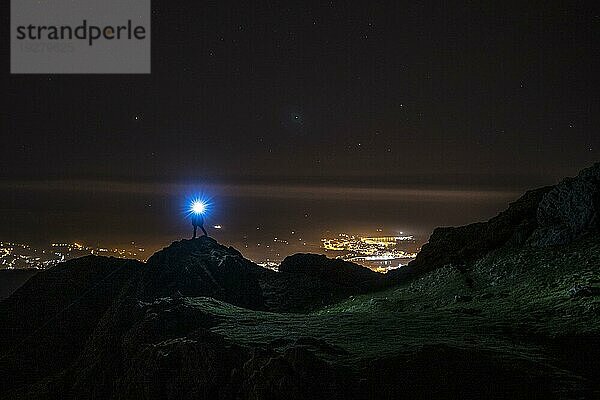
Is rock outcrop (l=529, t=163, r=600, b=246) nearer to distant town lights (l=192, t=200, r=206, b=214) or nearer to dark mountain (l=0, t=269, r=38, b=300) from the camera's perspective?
distant town lights (l=192, t=200, r=206, b=214)

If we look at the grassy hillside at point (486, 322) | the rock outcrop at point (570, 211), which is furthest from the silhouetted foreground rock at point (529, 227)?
the grassy hillside at point (486, 322)

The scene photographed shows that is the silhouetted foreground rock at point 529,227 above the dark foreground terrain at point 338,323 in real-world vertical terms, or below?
above

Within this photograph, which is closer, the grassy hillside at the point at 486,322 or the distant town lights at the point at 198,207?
the grassy hillside at the point at 486,322

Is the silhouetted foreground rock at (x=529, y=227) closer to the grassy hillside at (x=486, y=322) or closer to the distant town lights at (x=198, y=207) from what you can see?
the grassy hillside at (x=486, y=322)

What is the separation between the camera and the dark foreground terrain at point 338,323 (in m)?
20.0

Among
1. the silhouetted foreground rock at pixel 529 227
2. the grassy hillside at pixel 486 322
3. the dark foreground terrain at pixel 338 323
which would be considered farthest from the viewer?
the silhouetted foreground rock at pixel 529 227

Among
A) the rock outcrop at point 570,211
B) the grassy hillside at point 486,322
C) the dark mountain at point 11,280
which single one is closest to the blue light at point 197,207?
the grassy hillside at point 486,322

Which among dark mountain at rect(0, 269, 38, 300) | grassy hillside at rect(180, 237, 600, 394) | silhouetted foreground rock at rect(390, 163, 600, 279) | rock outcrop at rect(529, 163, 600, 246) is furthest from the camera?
dark mountain at rect(0, 269, 38, 300)

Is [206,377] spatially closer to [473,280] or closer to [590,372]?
[590,372]

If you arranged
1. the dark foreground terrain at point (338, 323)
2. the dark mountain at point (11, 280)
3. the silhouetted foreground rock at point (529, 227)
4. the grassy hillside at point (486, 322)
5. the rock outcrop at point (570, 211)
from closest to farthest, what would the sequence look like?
the dark foreground terrain at point (338, 323)
the grassy hillside at point (486, 322)
the rock outcrop at point (570, 211)
the silhouetted foreground rock at point (529, 227)
the dark mountain at point (11, 280)

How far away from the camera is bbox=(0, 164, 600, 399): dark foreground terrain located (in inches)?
787

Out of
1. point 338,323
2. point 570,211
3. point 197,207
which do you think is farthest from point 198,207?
point 570,211

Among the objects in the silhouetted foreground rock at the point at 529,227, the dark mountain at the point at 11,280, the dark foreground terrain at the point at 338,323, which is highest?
the silhouetted foreground rock at the point at 529,227

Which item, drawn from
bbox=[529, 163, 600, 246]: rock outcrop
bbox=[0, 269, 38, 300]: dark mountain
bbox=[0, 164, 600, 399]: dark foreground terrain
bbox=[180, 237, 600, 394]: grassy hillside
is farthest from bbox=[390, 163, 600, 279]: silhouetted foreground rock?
bbox=[0, 269, 38, 300]: dark mountain
